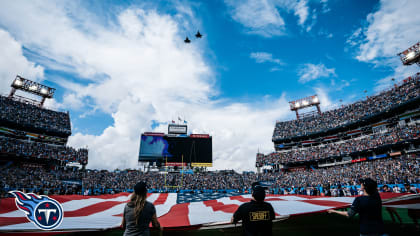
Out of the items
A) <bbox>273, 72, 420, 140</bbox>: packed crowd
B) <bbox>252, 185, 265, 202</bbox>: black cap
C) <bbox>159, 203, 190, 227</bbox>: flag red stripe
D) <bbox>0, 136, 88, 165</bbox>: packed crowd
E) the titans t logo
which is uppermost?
<bbox>273, 72, 420, 140</bbox>: packed crowd

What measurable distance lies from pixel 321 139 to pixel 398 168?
21.8 metres

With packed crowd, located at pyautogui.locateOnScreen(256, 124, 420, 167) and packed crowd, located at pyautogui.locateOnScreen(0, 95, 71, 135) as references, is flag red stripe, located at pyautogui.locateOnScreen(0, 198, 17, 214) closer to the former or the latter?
packed crowd, located at pyautogui.locateOnScreen(0, 95, 71, 135)

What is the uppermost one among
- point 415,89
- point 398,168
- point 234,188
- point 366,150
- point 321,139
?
point 415,89

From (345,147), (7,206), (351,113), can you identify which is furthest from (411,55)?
(7,206)

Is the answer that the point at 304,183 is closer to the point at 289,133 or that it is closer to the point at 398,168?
the point at 398,168

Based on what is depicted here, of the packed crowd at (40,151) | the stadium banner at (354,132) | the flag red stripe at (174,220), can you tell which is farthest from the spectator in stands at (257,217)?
the stadium banner at (354,132)

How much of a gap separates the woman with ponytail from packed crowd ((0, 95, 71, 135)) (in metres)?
50.2

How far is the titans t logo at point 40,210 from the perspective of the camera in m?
3.41

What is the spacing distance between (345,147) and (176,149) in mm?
34803

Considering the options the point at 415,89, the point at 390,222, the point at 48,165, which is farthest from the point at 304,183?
the point at 48,165

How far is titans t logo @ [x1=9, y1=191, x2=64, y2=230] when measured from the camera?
11.2 feet

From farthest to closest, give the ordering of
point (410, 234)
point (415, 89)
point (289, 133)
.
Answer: point (289, 133) < point (415, 89) < point (410, 234)

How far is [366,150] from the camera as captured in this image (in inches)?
1388

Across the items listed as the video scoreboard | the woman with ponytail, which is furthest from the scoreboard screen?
the woman with ponytail
